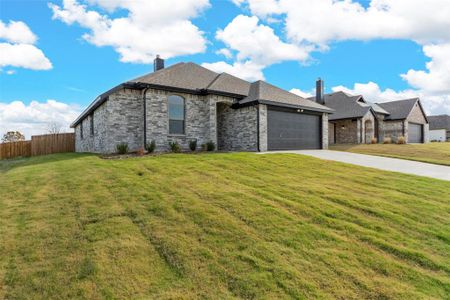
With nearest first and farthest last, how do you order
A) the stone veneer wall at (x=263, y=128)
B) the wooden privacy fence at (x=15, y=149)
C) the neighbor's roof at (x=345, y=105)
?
the stone veneer wall at (x=263, y=128) < the wooden privacy fence at (x=15, y=149) < the neighbor's roof at (x=345, y=105)

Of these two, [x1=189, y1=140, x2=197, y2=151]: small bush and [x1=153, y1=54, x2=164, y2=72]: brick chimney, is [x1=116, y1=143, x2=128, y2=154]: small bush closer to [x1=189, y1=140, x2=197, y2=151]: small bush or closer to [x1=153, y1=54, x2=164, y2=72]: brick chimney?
[x1=189, y1=140, x2=197, y2=151]: small bush

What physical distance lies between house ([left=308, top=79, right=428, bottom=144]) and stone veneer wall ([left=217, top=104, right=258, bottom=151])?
1397 cm

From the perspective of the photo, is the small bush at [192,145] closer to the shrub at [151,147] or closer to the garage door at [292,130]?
the shrub at [151,147]

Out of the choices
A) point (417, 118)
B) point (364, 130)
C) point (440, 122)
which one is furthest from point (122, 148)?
point (440, 122)

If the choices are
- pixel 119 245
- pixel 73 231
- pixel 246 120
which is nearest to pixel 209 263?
pixel 119 245

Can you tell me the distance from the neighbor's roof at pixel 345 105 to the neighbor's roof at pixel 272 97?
956 centimetres

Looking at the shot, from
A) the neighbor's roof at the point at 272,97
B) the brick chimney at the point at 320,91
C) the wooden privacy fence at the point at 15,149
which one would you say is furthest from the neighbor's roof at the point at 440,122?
the wooden privacy fence at the point at 15,149

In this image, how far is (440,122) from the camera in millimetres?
46906

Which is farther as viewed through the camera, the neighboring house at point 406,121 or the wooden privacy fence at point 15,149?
the neighboring house at point 406,121

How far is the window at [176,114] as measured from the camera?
14508 mm

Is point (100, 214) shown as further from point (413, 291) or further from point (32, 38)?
point (32, 38)

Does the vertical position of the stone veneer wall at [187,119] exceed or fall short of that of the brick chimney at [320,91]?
it falls short

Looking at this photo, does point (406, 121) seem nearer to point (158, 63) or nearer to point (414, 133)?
point (414, 133)

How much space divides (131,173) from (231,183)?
10.7ft
